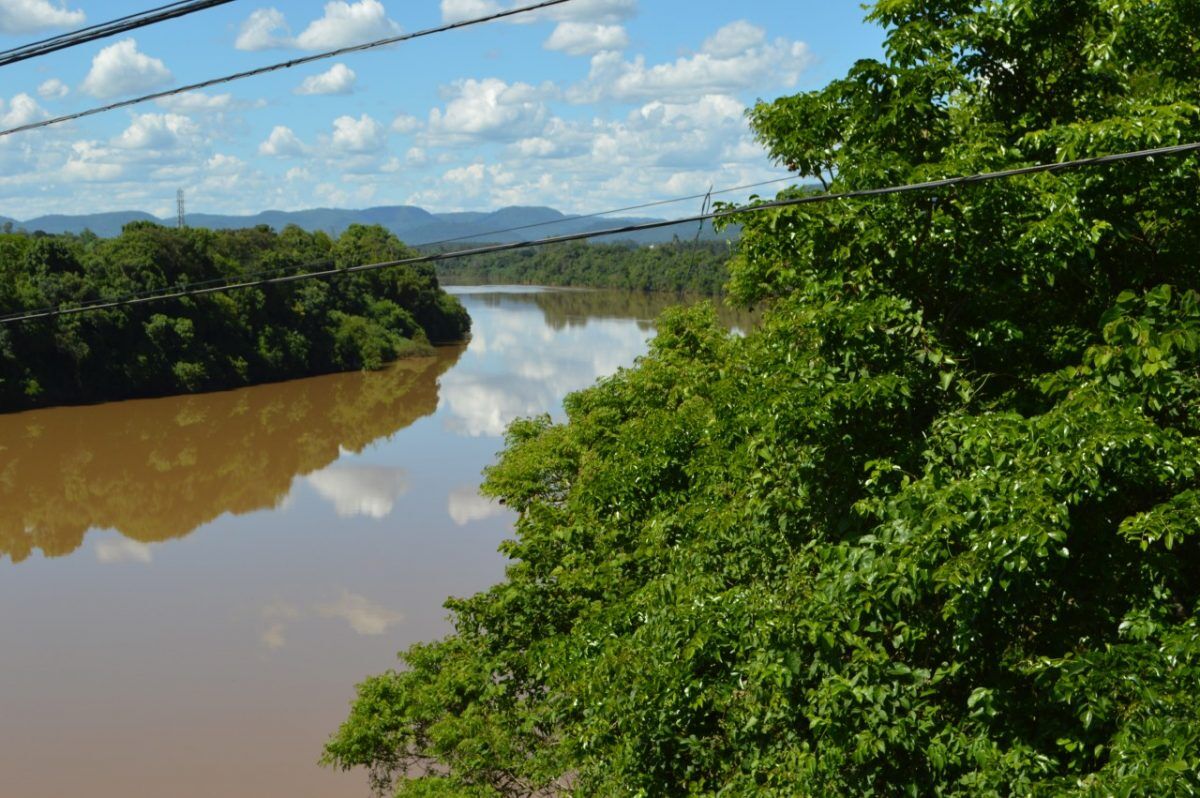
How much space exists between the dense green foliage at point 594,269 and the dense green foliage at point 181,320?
88.9 feet

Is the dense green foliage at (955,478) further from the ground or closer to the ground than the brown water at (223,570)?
further from the ground

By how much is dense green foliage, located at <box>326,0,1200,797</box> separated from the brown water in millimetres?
9068

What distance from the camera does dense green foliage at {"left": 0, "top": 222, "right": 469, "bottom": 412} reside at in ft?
142

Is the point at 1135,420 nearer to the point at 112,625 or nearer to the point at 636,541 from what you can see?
the point at 636,541

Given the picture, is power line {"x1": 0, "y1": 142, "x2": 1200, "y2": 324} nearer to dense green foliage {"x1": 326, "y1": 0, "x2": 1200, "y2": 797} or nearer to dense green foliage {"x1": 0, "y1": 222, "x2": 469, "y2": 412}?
dense green foliage {"x1": 326, "y1": 0, "x2": 1200, "y2": 797}

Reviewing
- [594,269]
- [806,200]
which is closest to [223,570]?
[806,200]

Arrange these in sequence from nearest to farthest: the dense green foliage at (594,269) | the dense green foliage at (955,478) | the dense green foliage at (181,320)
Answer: the dense green foliage at (955,478), the dense green foliage at (181,320), the dense green foliage at (594,269)

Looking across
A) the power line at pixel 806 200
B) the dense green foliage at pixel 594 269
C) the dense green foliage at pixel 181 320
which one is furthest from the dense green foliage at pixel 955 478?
the dense green foliage at pixel 594 269

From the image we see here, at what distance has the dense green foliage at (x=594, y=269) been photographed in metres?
90.4

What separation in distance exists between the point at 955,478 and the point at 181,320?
46.4 m

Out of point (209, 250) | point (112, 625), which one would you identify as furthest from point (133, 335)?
point (112, 625)

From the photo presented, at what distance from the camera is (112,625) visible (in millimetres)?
20969

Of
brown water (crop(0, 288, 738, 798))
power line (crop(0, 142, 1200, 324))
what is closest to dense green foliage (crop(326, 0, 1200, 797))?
power line (crop(0, 142, 1200, 324))

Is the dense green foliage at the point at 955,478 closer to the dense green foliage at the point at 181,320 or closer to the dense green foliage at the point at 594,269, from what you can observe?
the dense green foliage at the point at 181,320
